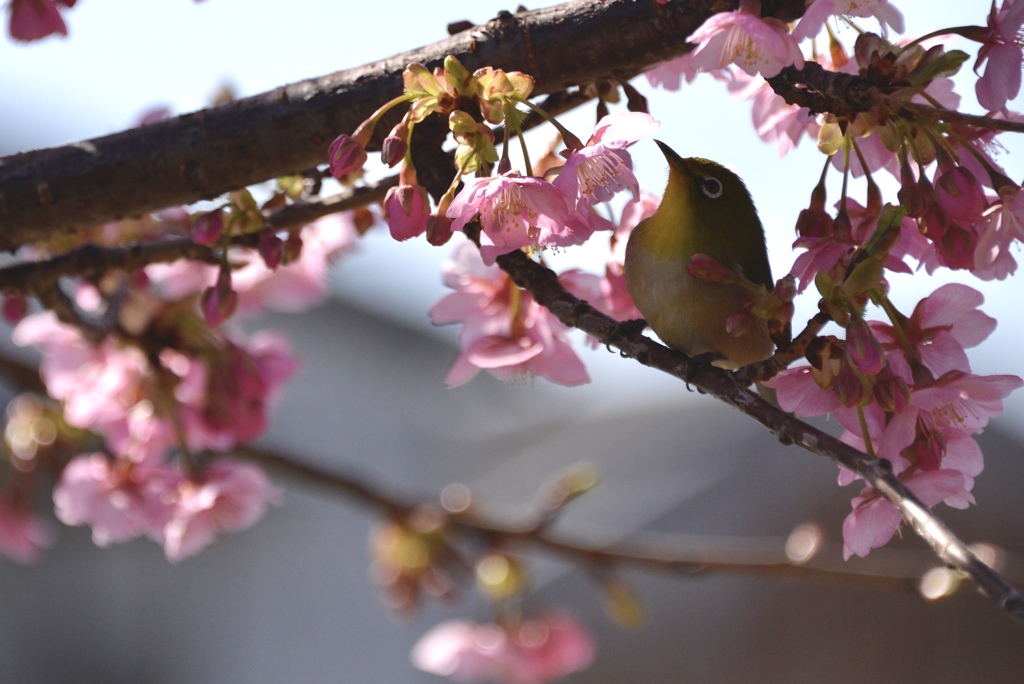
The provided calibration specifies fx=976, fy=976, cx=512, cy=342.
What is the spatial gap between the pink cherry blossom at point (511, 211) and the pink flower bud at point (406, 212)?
0.25ft

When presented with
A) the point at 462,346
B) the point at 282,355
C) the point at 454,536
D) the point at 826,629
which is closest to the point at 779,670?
the point at 826,629

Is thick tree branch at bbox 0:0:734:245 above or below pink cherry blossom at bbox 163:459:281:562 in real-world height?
above

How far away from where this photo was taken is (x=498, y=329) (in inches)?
49.6

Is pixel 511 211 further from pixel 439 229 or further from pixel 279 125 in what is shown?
pixel 279 125

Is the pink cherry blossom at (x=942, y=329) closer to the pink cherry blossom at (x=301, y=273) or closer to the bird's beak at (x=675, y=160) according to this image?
the bird's beak at (x=675, y=160)

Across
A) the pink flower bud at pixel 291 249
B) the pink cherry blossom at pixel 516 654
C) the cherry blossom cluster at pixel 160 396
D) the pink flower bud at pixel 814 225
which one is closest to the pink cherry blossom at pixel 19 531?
the cherry blossom cluster at pixel 160 396

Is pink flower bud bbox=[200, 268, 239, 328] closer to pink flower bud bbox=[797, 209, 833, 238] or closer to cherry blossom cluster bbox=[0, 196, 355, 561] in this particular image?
cherry blossom cluster bbox=[0, 196, 355, 561]

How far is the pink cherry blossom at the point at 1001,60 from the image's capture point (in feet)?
2.91

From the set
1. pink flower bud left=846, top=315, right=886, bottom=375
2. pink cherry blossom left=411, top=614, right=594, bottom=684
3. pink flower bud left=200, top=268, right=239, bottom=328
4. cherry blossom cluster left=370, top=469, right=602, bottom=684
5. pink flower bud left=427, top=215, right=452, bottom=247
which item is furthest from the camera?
pink cherry blossom left=411, top=614, right=594, bottom=684

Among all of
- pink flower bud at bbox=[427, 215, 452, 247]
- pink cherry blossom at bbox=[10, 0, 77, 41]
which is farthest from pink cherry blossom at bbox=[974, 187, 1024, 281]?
pink cherry blossom at bbox=[10, 0, 77, 41]

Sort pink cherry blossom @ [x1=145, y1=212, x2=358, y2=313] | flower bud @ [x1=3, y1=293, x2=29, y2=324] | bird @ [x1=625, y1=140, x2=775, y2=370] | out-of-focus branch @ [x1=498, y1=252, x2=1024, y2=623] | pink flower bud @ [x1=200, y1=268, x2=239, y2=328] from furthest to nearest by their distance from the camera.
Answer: pink cherry blossom @ [x1=145, y1=212, x2=358, y2=313], flower bud @ [x1=3, y1=293, x2=29, y2=324], pink flower bud @ [x1=200, y1=268, x2=239, y2=328], bird @ [x1=625, y1=140, x2=775, y2=370], out-of-focus branch @ [x1=498, y1=252, x2=1024, y2=623]

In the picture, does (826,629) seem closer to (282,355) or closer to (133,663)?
(282,355)

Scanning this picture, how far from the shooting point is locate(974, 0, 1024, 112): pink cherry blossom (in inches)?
34.9

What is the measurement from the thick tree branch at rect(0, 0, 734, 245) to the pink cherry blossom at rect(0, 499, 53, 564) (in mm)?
1177
